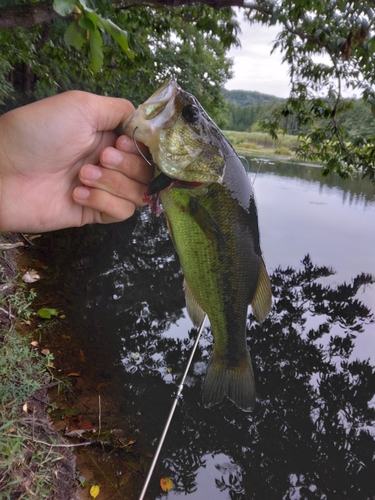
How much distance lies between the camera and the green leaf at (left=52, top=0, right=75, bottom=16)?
3.68ft

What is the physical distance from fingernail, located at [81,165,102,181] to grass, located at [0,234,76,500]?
182 centimetres

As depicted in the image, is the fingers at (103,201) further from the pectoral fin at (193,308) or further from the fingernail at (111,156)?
the pectoral fin at (193,308)

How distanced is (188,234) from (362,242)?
10.0 meters

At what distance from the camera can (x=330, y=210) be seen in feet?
45.1

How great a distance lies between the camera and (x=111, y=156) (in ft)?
5.91

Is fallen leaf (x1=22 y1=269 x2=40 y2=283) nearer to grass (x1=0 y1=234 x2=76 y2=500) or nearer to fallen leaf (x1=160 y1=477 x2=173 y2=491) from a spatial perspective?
grass (x1=0 y1=234 x2=76 y2=500)

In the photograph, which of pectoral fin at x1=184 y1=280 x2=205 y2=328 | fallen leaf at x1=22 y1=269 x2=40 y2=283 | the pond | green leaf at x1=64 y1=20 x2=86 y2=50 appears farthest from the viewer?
fallen leaf at x1=22 y1=269 x2=40 y2=283

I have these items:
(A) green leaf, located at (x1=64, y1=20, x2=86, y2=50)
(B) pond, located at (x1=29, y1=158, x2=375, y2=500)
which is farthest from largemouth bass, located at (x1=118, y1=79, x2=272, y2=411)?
(B) pond, located at (x1=29, y1=158, x2=375, y2=500)

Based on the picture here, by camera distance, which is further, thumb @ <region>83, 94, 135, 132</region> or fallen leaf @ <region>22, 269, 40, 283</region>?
fallen leaf @ <region>22, 269, 40, 283</region>

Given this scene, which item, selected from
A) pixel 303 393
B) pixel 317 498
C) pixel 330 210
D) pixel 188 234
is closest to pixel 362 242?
pixel 330 210

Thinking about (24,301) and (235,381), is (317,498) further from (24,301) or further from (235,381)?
(24,301)

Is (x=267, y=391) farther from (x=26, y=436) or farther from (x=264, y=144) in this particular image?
(x=264, y=144)

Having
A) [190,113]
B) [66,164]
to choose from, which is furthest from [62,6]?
[66,164]

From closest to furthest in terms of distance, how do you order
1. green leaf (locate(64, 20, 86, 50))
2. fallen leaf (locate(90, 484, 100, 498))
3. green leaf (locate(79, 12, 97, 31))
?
1. green leaf (locate(79, 12, 97, 31))
2. green leaf (locate(64, 20, 86, 50))
3. fallen leaf (locate(90, 484, 100, 498))
